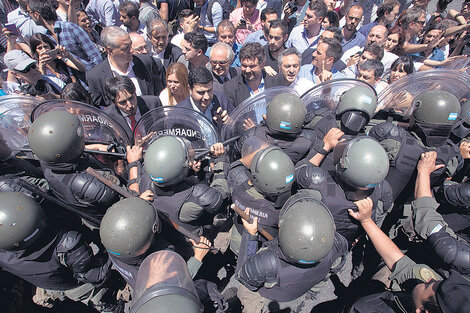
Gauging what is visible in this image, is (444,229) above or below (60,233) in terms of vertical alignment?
above

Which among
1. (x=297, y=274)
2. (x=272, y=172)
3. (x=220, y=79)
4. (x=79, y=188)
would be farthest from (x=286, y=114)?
(x=79, y=188)

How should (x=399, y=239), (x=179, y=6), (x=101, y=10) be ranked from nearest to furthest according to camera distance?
(x=399, y=239), (x=101, y=10), (x=179, y=6)

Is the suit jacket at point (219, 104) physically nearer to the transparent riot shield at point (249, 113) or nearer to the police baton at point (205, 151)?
the transparent riot shield at point (249, 113)

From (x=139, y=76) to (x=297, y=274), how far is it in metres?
4.10

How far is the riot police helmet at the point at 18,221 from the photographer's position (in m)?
2.17

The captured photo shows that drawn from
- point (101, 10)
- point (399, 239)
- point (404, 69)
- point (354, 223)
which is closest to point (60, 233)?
point (354, 223)

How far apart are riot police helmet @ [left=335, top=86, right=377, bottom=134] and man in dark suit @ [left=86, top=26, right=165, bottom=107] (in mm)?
3445

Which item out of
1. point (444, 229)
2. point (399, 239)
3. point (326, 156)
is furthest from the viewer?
point (399, 239)

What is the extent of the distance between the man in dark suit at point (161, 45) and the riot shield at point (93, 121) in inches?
80.3

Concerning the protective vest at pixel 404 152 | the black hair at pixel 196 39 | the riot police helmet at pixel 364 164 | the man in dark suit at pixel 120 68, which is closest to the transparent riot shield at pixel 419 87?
the protective vest at pixel 404 152

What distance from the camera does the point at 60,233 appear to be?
8.85 ft

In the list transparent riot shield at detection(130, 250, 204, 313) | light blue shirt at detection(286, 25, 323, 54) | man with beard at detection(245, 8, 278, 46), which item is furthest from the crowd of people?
man with beard at detection(245, 8, 278, 46)

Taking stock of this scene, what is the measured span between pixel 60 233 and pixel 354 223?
130 inches

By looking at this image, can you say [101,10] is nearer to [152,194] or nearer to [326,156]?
[152,194]
